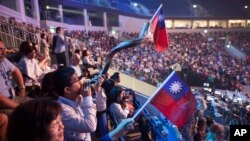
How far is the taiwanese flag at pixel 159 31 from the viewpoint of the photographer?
4.04 meters

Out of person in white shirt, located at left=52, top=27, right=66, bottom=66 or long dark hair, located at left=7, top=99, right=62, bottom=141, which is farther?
person in white shirt, located at left=52, top=27, right=66, bottom=66

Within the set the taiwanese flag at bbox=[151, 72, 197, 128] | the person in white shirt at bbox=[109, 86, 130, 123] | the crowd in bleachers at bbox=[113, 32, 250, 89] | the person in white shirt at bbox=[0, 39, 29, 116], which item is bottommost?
the crowd in bleachers at bbox=[113, 32, 250, 89]

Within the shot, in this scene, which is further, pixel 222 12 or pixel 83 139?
pixel 222 12

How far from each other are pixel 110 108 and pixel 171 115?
3.47 ft

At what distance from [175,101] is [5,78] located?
151cm

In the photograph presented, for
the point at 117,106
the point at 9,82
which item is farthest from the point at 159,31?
the point at 9,82

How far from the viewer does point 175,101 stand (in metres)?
2.67

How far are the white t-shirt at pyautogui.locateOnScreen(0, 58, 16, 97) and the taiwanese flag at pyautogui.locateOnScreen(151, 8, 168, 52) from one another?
2.08 meters

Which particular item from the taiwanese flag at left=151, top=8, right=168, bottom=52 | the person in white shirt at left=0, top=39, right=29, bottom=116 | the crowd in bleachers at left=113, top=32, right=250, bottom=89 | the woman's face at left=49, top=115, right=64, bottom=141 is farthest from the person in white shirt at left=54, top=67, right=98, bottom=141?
the crowd in bleachers at left=113, top=32, right=250, bottom=89

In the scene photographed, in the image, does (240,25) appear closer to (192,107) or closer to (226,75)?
(226,75)

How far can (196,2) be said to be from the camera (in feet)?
101

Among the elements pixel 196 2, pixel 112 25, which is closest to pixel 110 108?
pixel 112 25

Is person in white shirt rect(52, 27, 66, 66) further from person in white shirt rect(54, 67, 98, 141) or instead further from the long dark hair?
the long dark hair

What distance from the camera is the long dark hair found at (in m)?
1.04
